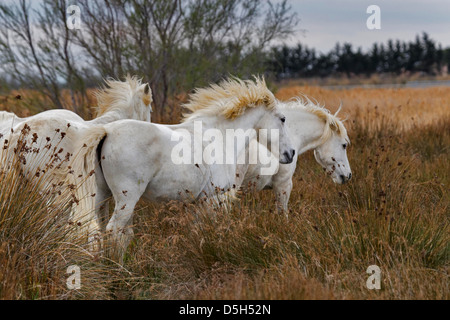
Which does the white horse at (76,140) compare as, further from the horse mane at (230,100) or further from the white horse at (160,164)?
the horse mane at (230,100)

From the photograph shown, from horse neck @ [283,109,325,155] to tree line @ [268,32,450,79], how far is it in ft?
115

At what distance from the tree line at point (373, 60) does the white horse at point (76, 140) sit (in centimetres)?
3614

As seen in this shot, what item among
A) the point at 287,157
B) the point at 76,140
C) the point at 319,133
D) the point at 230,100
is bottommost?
the point at 287,157

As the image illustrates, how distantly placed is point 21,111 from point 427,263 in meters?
8.45

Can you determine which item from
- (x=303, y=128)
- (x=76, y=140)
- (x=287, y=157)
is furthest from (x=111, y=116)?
(x=303, y=128)

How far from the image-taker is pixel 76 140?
5.44 metres

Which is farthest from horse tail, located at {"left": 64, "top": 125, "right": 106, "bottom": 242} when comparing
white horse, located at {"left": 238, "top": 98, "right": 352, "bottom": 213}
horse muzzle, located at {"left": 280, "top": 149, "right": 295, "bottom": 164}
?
white horse, located at {"left": 238, "top": 98, "right": 352, "bottom": 213}

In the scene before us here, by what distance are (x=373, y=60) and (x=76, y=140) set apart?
4027 centimetres

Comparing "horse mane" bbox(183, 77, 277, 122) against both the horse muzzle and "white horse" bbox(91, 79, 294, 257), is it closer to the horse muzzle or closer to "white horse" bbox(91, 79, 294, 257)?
"white horse" bbox(91, 79, 294, 257)

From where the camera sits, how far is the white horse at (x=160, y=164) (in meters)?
5.09

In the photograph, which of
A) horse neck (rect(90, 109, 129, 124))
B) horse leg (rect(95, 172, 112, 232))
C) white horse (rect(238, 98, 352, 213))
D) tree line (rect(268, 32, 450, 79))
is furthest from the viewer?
tree line (rect(268, 32, 450, 79))

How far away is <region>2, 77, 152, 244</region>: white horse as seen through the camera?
478cm

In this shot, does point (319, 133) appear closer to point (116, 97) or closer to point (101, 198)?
point (116, 97)

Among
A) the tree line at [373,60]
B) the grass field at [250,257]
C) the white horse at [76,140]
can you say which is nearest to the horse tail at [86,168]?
the white horse at [76,140]
